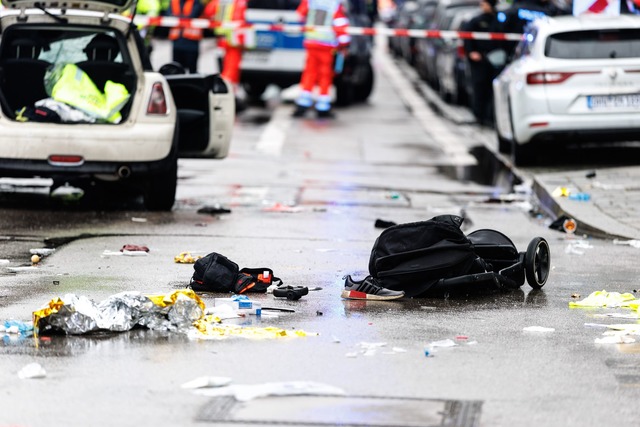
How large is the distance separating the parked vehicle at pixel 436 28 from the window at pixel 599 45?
10875mm

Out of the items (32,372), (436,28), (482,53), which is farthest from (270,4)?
(32,372)

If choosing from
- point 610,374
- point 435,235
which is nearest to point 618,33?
point 435,235

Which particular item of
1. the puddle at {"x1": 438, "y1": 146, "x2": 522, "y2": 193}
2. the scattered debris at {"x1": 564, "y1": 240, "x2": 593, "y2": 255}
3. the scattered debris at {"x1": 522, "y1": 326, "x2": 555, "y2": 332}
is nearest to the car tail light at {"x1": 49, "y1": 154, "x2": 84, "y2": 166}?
the scattered debris at {"x1": 564, "y1": 240, "x2": 593, "y2": 255}

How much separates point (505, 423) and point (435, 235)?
293 cm

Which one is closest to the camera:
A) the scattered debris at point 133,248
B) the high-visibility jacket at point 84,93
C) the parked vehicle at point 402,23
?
the scattered debris at point 133,248

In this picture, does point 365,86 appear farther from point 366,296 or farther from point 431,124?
point 366,296

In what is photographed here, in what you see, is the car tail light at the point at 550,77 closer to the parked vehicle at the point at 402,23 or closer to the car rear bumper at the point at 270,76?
the car rear bumper at the point at 270,76

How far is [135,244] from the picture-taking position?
1026 cm

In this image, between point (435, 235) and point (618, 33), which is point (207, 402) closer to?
point (435, 235)

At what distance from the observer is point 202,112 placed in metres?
13.0

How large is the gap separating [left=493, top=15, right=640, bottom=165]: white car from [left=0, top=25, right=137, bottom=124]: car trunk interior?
5.18 metres

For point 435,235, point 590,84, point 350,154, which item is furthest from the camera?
point 350,154

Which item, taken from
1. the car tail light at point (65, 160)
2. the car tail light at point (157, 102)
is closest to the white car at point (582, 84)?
the car tail light at point (157, 102)

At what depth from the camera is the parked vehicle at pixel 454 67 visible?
78.4 feet
